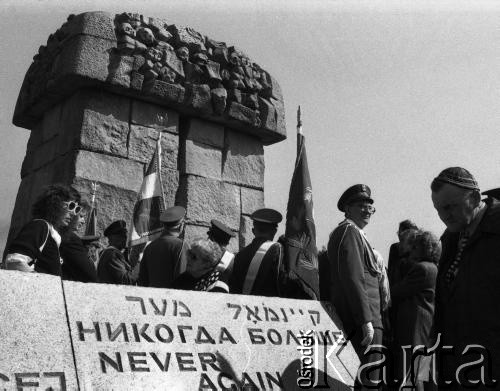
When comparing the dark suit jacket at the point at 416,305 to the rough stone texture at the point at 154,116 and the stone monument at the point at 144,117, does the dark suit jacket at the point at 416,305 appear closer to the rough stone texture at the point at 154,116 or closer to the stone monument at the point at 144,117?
the stone monument at the point at 144,117

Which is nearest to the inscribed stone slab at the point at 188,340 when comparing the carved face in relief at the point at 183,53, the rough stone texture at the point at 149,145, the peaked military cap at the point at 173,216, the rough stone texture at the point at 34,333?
the rough stone texture at the point at 34,333

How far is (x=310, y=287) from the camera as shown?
15.4 feet

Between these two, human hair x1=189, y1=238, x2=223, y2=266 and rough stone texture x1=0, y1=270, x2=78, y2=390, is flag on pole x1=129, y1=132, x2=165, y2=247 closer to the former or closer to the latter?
human hair x1=189, y1=238, x2=223, y2=266

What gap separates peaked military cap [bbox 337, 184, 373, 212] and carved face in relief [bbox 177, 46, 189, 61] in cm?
406

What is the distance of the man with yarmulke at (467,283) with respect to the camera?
2428 mm

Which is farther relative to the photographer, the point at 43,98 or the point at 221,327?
the point at 43,98

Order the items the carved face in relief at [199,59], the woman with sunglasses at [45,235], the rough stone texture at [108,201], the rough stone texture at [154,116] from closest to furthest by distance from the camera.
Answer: the woman with sunglasses at [45,235], the rough stone texture at [108,201], the rough stone texture at [154,116], the carved face in relief at [199,59]

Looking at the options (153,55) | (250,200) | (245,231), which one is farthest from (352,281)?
(153,55)

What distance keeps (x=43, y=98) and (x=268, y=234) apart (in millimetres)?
4101

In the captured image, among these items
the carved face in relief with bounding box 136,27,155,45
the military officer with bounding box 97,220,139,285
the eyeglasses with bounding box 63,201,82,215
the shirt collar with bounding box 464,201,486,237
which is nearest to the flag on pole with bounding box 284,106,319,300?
the military officer with bounding box 97,220,139,285

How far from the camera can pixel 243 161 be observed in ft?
25.3

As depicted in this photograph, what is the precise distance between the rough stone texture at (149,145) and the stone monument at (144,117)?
13 millimetres

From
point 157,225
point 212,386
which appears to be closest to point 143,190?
point 157,225

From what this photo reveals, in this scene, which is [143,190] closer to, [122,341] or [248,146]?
[248,146]
